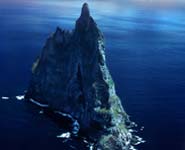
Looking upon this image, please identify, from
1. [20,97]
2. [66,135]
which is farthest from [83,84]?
[20,97]

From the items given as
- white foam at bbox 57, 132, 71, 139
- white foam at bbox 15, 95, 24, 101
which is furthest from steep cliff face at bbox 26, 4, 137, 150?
white foam at bbox 57, 132, 71, 139

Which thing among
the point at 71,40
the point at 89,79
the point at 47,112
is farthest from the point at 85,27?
the point at 47,112

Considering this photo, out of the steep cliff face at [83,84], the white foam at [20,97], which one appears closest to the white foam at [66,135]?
the steep cliff face at [83,84]

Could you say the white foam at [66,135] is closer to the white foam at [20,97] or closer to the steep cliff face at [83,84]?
the steep cliff face at [83,84]

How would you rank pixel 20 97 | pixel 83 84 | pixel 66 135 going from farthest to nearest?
1. pixel 20 97
2. pixel 83 84
3. pixel 66 135

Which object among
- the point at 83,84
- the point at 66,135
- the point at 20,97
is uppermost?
the point at 83,84

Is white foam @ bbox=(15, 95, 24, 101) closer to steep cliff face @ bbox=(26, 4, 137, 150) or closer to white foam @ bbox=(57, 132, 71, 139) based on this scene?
steep cliff face @ bbox=(26, 4, 137, 150)

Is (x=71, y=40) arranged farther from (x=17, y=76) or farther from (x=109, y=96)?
(x=17, y=76)

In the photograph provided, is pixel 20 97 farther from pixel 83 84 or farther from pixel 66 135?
pixel 66 135
